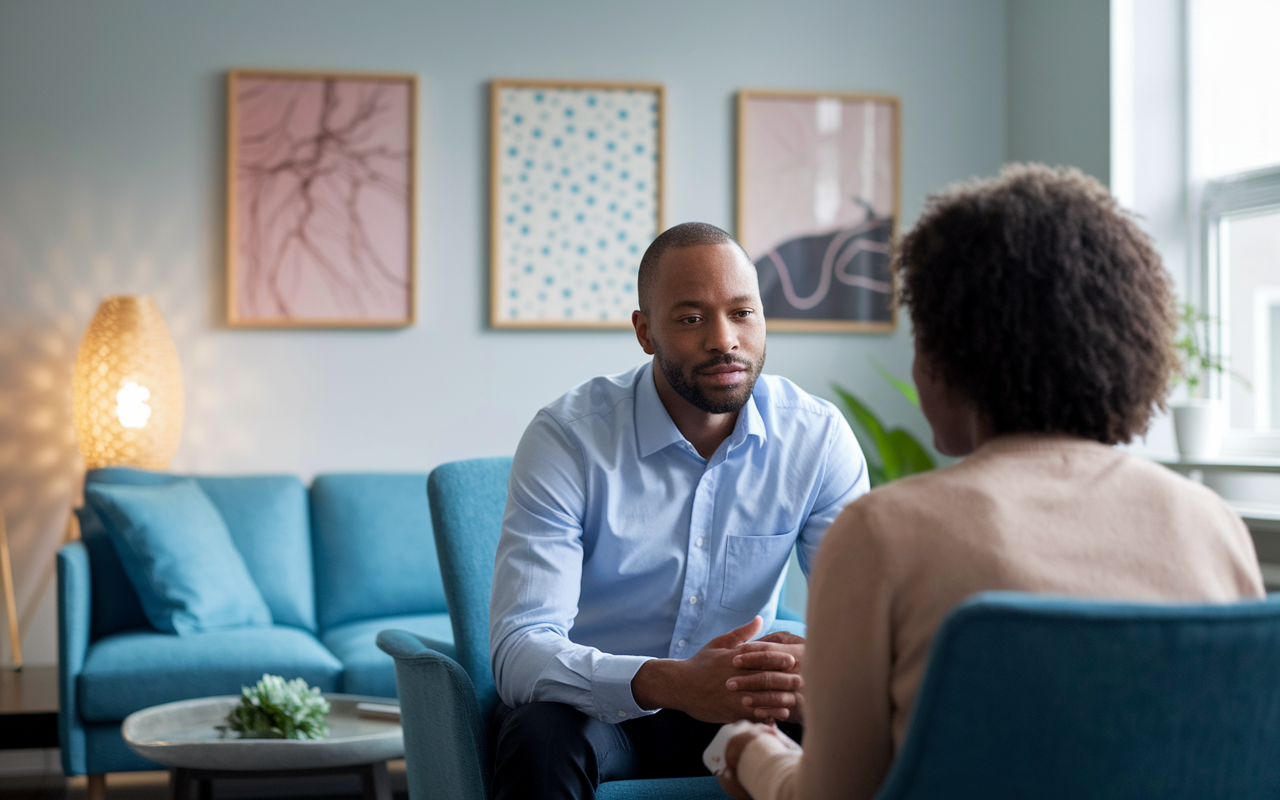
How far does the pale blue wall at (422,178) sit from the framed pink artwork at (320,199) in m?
0.06

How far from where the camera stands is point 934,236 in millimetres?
859

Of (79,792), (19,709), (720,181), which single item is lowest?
(79,792)

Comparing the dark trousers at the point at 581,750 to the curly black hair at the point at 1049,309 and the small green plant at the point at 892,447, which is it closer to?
the curly black hair at the point at 1049,309

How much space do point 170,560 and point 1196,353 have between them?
2.74 metres

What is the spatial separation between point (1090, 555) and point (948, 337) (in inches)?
7.8

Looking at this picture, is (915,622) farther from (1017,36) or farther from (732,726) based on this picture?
(1017,36)

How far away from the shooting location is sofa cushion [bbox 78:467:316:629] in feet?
10.0

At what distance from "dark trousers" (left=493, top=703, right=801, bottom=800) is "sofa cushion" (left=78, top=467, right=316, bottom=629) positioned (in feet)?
5.61

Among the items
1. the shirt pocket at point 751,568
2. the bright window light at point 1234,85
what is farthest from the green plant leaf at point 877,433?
the shirt pocket at point 751,568

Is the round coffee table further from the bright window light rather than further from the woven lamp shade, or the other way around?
the bright window light

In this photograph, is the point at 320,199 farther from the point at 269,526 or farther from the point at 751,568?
the point at 751,568

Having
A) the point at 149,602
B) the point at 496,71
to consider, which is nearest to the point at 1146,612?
the point at 149,602

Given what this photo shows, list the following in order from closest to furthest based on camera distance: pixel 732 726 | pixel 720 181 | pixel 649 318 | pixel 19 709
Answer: pixel 732 726
pixel 649 318
pixel 19 709
pixel 720 181

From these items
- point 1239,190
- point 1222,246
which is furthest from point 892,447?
point 1239,190
